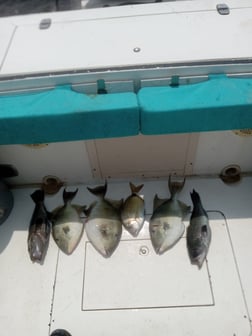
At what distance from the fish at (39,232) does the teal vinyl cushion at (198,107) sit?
0.97 metres

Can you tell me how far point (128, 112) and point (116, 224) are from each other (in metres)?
0.83

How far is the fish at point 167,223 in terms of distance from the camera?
1973 mm

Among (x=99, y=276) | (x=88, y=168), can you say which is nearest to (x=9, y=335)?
(x=99, y=276)

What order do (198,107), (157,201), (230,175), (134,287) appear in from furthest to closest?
1. (230,175)
2. (157,201)
3. (134,287)
4. (198,107)

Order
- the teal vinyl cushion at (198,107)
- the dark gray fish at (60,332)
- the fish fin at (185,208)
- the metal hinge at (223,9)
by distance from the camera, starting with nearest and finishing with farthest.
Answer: the teal vinyl cushion at (198,107) → the dark gray fish at (60,332) → the metal hinge at (223,9) → the fish fin at (185,208)

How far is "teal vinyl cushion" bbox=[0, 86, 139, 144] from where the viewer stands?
150cm

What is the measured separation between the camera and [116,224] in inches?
80.3

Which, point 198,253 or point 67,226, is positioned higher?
point 67,226

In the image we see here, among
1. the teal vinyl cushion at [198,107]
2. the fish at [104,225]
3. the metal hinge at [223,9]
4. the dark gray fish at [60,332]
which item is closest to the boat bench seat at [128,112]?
the teal vinyl cushion at [198,107]

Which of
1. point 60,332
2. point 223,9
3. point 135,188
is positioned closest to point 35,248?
point 60,332

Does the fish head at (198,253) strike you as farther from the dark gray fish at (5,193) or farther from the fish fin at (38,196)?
the dark gray fish at (5,193)

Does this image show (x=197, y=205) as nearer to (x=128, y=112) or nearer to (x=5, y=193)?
(x=128, y=112)

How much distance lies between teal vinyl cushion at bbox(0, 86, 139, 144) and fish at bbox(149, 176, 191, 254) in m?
0.70

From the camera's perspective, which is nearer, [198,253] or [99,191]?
[198,253]
